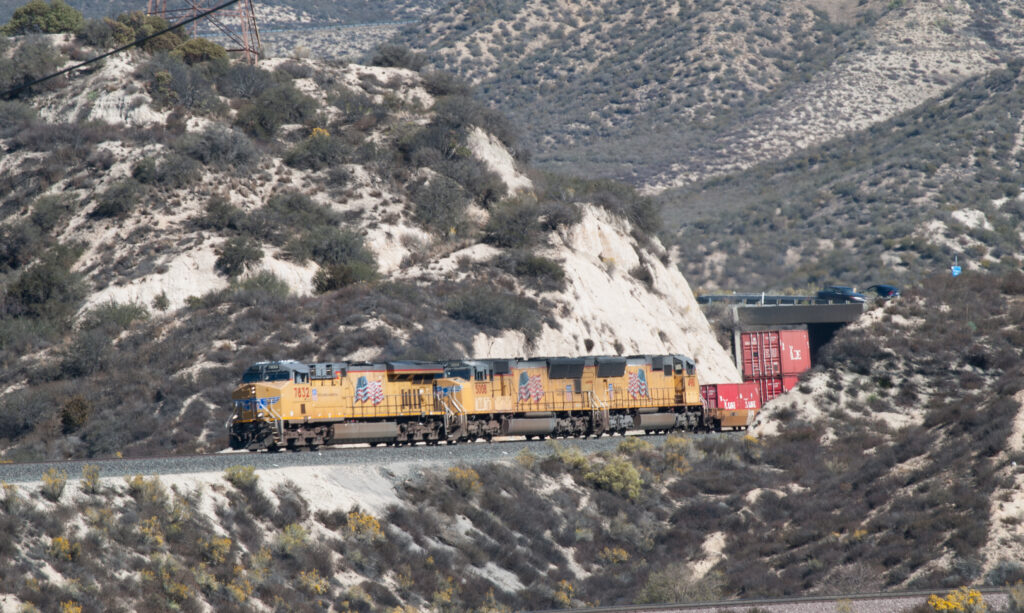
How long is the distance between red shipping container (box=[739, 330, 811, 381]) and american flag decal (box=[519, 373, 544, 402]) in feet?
54.3

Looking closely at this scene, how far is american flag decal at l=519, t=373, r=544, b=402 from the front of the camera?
40.3 meters

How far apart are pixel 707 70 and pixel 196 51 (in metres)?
79.5

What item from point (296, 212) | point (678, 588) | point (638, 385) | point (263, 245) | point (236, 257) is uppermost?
point (296, 212)

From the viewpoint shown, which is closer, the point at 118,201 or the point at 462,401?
the point at 462,401

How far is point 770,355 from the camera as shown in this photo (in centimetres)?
5388

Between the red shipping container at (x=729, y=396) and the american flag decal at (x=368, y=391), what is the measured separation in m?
15.3

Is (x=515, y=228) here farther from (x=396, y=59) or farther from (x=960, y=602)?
(x=960, y=602)

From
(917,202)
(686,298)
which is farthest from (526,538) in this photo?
(917,202)

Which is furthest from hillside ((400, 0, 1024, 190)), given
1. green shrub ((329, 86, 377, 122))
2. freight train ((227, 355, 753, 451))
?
Answer: freight train ((227, 355, 753, 451))

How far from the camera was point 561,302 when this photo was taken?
56.0 meters

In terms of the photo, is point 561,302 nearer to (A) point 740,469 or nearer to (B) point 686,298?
(B) point 686,298

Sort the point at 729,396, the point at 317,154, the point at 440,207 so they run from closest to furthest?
the point at 729,396
the point at 440,207
the point at 317,154

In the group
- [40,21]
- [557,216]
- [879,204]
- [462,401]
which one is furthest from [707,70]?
[462,401]

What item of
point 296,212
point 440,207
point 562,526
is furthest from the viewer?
point 440,207
